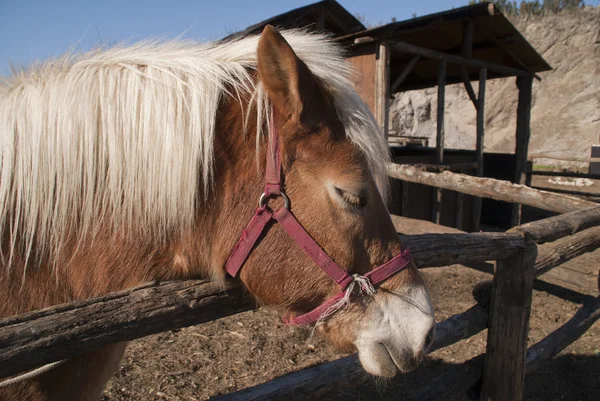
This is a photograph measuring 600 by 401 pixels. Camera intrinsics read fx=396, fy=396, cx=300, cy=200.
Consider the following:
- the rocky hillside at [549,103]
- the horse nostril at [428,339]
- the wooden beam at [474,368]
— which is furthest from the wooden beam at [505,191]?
the rocky hillside at [549,103]

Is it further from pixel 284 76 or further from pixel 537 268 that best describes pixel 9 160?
pixel 537 268

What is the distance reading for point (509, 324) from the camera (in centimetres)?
249

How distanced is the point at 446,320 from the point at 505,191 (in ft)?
7.25

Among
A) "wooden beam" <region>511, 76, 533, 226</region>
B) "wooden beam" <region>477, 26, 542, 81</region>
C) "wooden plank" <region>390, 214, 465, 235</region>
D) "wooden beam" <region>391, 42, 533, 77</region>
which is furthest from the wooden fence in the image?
"wooden beam" <region>511, 76, 533, 226</region>

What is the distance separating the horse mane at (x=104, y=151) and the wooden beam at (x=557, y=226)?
2034mm

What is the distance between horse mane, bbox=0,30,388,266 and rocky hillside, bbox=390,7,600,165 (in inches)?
881

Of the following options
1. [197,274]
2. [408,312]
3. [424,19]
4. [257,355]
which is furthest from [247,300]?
[424,19]

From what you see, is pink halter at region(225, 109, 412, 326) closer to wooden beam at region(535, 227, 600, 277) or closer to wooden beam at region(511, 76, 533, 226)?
wooden beam at region(535, 227, 600, 277)

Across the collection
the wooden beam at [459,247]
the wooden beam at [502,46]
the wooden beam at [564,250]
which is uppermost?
the wooden beam at [502,46]

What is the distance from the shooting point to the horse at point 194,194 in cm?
127

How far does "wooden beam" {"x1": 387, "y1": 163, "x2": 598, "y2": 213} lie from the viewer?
391cm

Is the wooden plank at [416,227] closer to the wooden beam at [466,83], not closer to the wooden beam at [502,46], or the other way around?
the wooden beam at [466,83]

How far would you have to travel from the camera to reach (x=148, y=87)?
1324mm

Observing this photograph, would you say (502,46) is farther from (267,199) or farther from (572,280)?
(267,199)
